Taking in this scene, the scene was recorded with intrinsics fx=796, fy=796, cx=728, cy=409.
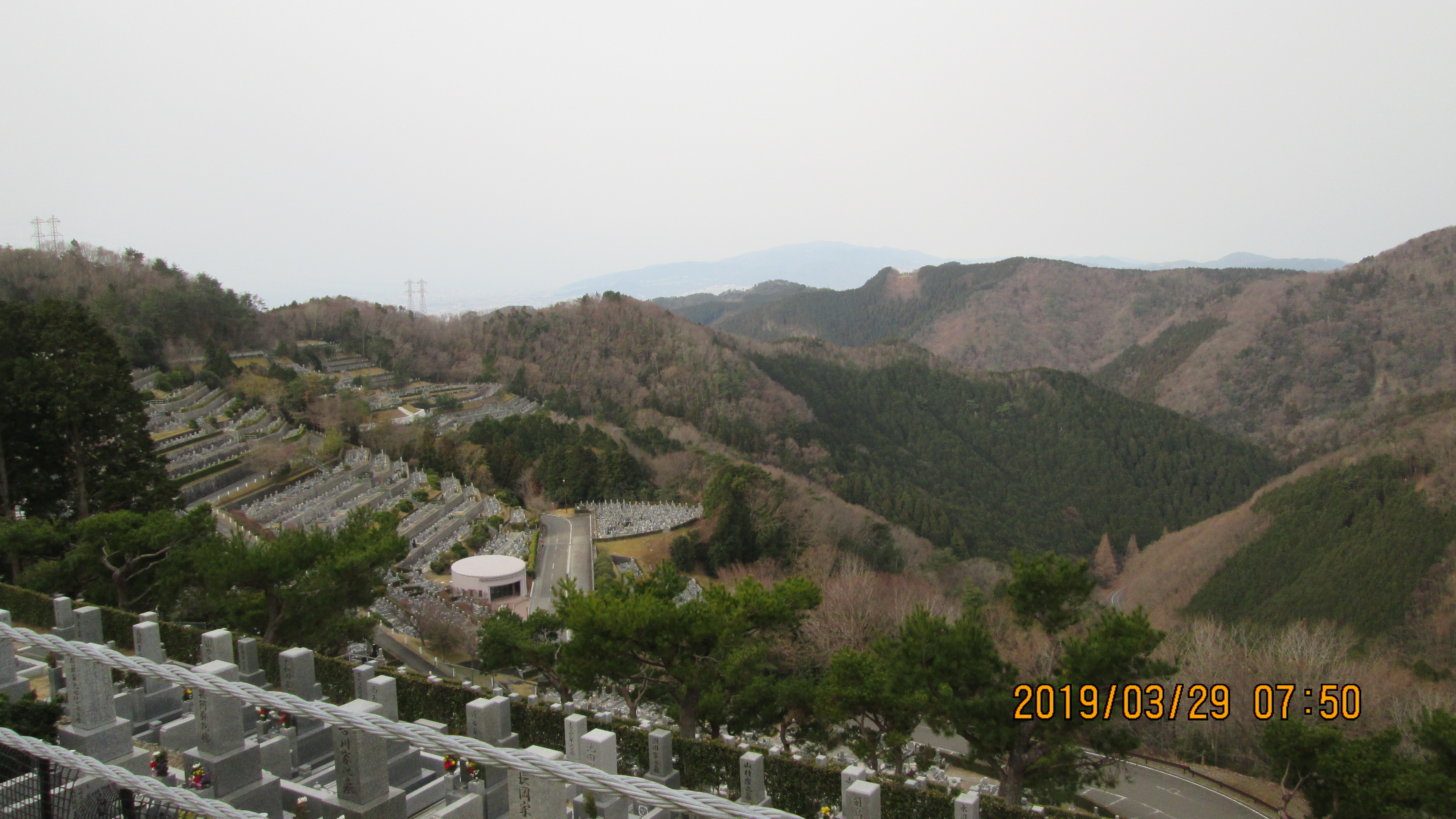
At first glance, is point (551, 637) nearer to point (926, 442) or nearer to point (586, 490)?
point (586, 490)

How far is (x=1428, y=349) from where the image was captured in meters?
73.1

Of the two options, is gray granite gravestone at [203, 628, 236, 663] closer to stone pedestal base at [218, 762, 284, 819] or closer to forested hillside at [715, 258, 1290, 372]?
stone pedestal base at [218, 762, 284, 819]

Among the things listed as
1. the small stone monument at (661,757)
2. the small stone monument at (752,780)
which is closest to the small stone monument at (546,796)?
the small stone monument at (752,780)

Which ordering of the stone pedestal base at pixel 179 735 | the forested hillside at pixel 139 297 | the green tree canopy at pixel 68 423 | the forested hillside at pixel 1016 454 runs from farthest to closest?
the forested hillside at pixel 1016 454, the forested hillside at pixel 139 297, the green tree canopy at pixel 68 423, the stone pedestal base at pixel 179 735

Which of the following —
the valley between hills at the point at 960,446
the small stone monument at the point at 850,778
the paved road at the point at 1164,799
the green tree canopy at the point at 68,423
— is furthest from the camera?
the valley between hills at the point at 960,446

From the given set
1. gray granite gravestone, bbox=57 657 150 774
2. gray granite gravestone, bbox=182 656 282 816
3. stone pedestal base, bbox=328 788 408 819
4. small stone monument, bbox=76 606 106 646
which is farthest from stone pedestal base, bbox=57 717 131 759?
small stone monument, bbox=76 606 106 646

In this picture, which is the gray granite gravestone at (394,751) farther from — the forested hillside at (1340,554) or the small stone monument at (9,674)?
the forested hillside at (1340,554)

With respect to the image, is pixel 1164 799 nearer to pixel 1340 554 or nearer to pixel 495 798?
pixel 495 798

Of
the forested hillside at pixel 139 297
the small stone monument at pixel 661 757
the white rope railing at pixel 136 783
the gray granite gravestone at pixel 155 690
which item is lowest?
the small stone monument at pixel 661 757

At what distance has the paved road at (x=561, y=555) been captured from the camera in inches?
907

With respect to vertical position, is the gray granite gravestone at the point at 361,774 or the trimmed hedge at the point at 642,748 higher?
the gray granite gravestone at the point at 361,774

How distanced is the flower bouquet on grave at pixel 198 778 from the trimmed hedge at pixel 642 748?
2605 mm

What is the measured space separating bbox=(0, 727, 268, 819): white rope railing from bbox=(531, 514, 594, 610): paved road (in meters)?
18.3

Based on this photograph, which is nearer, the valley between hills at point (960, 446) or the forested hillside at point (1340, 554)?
the valley between hills at point (960, 446)
